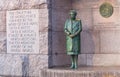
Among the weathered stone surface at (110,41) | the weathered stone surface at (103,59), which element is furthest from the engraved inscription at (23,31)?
the weathered stone surface at (110,41)

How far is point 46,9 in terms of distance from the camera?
34.2 ft

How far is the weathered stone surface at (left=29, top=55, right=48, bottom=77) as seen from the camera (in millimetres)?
10297

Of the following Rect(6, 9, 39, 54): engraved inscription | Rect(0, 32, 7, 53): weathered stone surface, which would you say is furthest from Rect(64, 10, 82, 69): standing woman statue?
Rect(0, 32, 7, 53): weathered stone surface

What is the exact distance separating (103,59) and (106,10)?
1565 millimetres

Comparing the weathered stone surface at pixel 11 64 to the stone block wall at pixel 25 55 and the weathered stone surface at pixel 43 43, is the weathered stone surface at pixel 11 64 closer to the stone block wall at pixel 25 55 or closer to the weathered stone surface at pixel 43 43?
the stone block wall at pixel 25 55

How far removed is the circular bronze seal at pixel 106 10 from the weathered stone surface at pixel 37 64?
97.1 inches

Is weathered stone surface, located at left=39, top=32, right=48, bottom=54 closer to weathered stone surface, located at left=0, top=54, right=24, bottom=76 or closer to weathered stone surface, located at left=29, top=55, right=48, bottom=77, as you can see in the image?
weathered stone surface, located at left=29, top=55, right=48, bottom=77

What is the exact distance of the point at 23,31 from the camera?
10.7 m

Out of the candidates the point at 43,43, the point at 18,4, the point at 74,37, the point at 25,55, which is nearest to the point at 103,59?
the point at 74,37

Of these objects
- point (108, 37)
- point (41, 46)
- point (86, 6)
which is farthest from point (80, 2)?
point (41, 46)

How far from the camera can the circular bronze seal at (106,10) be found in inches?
445

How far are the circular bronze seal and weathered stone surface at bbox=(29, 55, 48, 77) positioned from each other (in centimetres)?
247

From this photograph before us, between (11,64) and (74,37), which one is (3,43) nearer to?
(11,64)

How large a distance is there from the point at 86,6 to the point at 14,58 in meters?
2.89
